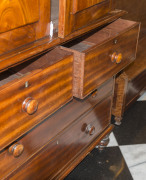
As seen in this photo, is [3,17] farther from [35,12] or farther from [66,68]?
[66,68]

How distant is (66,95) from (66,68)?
10 centimetres

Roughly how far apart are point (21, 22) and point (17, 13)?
29 mm

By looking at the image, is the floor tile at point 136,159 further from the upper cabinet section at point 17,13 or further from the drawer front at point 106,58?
the upper cabinet section at point 17,13

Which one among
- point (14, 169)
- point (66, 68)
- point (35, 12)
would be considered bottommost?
point (14, 169)

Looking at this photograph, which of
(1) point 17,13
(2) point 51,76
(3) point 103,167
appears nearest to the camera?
(1) point 17,13

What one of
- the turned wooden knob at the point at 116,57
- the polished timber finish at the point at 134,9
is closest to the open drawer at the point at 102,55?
the turned wooden knob at the point at 116,57

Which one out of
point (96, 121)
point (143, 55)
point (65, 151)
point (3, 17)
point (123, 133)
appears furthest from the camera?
Answer: point (143, 55)

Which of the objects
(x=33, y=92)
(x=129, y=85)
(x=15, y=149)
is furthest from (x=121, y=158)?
(x=33, y=92)

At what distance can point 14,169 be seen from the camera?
37.9 inches

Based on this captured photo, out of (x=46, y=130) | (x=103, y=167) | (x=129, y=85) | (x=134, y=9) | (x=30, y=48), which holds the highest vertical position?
(x=30, y=48)

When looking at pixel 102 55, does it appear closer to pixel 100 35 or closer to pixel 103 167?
pixel 100 35

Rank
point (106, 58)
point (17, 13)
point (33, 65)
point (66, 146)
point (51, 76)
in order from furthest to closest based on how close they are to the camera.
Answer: point (66, 146) < point (106, 58) < point (33, 65) < point (51, 76) < point (17, 13)

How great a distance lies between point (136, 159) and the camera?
1639mm

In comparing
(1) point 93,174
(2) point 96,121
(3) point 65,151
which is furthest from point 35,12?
(1) point 93,174
